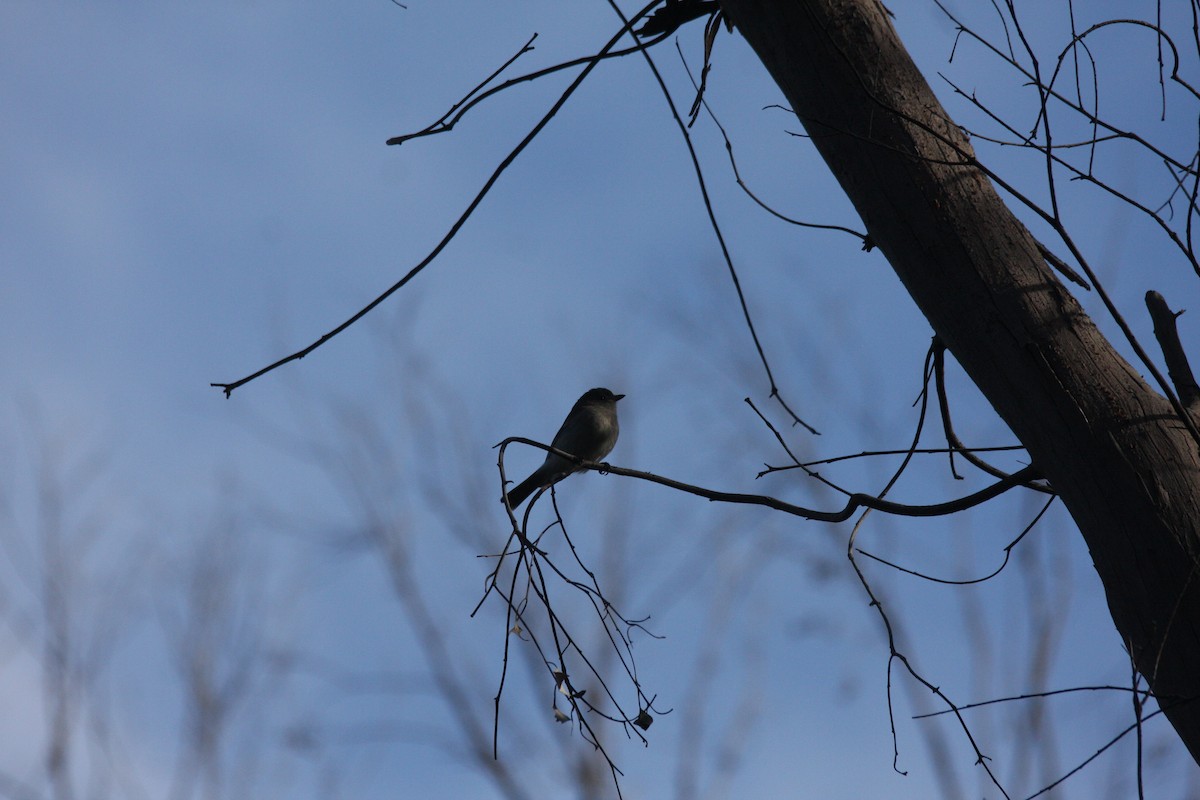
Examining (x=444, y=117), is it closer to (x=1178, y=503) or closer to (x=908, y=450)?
(x=908, y=450)

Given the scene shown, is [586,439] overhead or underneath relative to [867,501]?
overhead

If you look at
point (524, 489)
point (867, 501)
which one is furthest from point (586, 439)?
point (867, 501)

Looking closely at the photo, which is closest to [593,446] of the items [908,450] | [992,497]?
[908,450]

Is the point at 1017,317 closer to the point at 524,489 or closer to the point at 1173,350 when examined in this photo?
the point at 1173,350

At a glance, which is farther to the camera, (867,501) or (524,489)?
(524,489)

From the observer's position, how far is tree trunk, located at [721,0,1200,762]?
1.84m

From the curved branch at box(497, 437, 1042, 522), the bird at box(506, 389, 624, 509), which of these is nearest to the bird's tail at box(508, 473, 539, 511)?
the bird at box(506, 389, 624, 509)

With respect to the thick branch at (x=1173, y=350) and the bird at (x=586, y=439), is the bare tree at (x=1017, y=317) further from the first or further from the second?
the bird at (x=586, y=439)

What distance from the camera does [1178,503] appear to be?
1.83 metres

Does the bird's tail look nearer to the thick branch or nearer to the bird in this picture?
the bird

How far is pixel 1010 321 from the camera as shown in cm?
193

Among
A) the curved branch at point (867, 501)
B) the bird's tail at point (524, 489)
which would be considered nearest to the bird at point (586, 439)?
the bird's tail at point (524, 489)

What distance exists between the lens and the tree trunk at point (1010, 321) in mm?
1840

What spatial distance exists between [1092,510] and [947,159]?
0.71m
